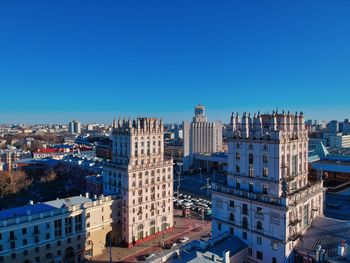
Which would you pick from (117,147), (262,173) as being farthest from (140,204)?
(262,173)

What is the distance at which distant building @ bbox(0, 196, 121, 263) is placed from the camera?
5472 cm

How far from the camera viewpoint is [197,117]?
19288 centimetres

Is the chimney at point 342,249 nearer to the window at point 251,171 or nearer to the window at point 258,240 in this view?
the window at point 258,240

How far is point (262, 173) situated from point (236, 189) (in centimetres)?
554

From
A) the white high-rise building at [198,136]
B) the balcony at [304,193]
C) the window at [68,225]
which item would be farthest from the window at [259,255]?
the white high-rise building at [198,136]

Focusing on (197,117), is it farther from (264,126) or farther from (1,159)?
(264,126)

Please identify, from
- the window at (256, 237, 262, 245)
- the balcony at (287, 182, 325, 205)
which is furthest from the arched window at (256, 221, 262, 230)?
the balcony at (287, 182, 325, 205)

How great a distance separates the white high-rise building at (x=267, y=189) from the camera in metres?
45.0

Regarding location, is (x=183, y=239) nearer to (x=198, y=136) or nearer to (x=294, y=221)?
(x=294, y=221)

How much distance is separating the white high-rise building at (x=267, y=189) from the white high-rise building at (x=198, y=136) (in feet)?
422

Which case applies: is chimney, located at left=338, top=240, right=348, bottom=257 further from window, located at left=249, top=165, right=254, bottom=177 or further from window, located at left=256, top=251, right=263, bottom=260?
window, located at left=249, top=165, right=254, bottom=177

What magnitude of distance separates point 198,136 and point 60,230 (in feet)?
438

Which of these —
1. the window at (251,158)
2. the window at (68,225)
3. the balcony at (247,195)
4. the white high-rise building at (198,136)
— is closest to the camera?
the balcony at (247,195)

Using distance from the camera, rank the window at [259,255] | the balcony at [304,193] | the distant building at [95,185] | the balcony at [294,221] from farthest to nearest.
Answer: the distant building at [95,185]
the window at [259,255]
the balcony at [304,193]
the balcony at [294,221]
